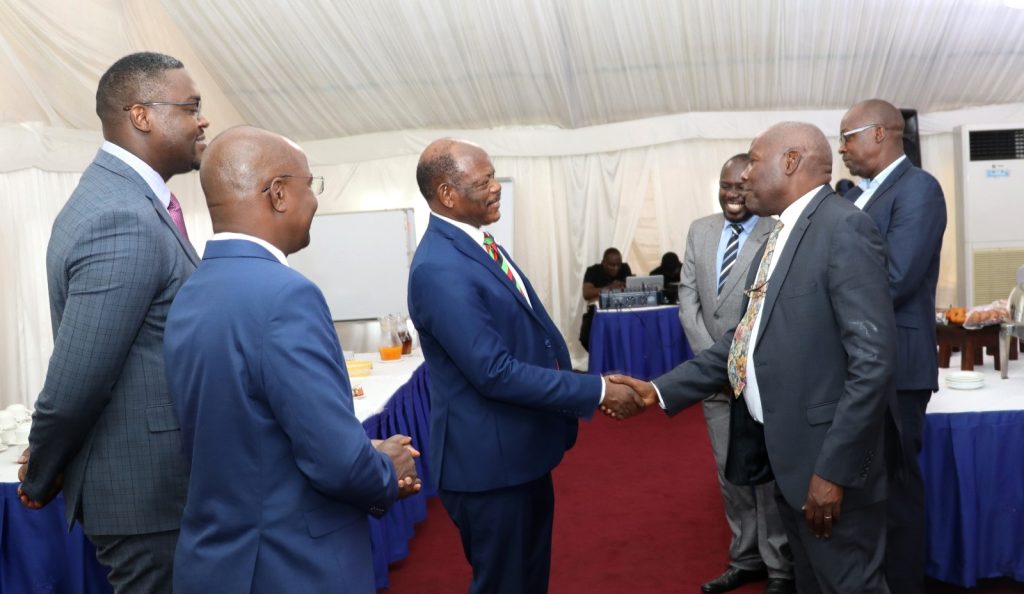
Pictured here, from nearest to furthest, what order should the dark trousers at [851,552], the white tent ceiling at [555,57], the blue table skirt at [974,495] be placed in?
the dark trousers at [851,552]
the blue table skirt at [974,495]
the white tent ceiling at [555,57]

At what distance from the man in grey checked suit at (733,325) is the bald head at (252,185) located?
228cm

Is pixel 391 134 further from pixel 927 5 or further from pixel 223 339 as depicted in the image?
pixel 223 339

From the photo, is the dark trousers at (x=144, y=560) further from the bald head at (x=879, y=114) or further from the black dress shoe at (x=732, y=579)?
the bald head at (x=879, y=114)

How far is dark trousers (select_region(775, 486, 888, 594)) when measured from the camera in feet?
7.34

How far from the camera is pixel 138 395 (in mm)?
1914

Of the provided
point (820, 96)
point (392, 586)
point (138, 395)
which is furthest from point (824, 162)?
point (820, 96)

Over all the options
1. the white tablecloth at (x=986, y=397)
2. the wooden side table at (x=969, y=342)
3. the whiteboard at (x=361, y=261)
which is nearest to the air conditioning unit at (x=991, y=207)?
the whiteboard at (x=361, y=261)

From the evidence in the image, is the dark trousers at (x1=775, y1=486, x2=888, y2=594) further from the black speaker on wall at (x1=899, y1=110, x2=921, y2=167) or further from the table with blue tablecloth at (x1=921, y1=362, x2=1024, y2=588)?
the black speaker on wall at (x1=899, y1=110, x2=921, y2=167)

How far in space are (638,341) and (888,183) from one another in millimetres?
4880

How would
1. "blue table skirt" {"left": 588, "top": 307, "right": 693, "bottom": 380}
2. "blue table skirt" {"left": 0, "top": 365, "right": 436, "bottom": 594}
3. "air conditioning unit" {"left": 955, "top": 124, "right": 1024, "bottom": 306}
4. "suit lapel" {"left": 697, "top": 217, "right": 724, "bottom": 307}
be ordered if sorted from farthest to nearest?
"air conditioning unit" {"left": 955, "top": 124, "right": 1024, "bottom": 306}, "blue table skirt" {"left": 588, "top": 307, "right": 693, "bottom": 380}, "suit lapel" {"left": 697, "top": 217, "right": 724, "bottom": 307}, "blue table skirt" {"left": 0, "top": 365, "right": 436, "bottom": 594}

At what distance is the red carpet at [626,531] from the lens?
3842mm

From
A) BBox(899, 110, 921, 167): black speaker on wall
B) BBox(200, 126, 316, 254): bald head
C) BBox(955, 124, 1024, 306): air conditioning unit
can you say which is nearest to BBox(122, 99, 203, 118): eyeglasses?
BBox(200, 126, 316, 254): bald head

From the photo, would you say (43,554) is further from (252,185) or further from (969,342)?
(969,342)

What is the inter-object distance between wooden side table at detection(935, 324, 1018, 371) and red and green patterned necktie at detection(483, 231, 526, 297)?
2031mm
